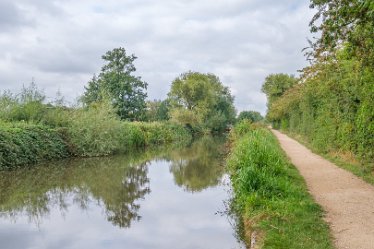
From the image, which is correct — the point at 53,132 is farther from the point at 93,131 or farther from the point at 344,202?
the point at 344,202

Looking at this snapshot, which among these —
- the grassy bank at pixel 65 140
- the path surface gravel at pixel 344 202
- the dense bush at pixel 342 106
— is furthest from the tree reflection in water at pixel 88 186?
the dense bush at pixel 342 106

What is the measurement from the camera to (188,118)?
59.7 meters

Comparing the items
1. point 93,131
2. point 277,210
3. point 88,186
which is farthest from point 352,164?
point 93,131

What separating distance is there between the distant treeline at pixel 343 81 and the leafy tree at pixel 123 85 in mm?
32444

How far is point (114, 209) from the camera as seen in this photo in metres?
12.1

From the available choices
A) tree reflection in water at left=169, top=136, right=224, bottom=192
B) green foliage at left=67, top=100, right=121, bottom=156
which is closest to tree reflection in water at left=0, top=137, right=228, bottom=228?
tree reflection in water at left=169, top=136, right=224, bottom=192

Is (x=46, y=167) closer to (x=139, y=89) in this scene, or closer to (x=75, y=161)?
(x=75, y=161)

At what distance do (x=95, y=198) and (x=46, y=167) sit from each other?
867 centimetres

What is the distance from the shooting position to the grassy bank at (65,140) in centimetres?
2025

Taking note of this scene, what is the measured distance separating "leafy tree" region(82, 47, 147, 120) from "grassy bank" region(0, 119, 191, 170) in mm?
18766

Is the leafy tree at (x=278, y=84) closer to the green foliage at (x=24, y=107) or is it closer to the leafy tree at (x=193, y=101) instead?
the leafy tree at (x=193, y=101)

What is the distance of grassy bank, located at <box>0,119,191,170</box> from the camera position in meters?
20.2

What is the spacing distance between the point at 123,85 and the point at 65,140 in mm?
29838

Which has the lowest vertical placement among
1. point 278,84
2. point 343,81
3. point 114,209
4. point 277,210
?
point 114,209
